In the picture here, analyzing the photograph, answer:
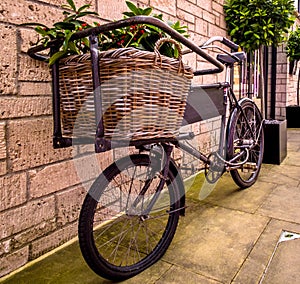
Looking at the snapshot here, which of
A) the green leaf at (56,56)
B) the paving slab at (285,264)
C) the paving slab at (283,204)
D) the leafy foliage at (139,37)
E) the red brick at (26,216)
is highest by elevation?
the leafy foliage at (139,37)

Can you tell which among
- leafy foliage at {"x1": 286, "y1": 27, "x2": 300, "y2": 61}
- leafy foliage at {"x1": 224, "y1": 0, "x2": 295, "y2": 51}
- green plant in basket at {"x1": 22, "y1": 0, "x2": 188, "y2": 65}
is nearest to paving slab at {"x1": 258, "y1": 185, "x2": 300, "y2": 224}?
green plant in basket at {"x1": 22, "y1": 0, "x2": 188, "y2": 65}

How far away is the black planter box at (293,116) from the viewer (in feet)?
20.5

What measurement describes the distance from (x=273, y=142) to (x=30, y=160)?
2.69 meters

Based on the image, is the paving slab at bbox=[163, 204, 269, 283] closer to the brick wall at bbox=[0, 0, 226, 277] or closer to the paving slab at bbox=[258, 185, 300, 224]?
the paving slab at bbox=[258, 185, 300, 224]

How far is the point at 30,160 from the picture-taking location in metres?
1.54

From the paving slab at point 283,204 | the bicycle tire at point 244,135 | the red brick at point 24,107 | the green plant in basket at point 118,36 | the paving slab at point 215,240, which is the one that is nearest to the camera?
the green plant in basket at point 118,36

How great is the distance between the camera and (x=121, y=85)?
3.67 ft

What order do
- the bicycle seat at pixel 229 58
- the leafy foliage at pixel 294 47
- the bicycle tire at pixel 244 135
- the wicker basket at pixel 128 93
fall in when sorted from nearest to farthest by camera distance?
the wicker basket at pixel 128 93 → the bicycle seat at pixel 229 58 → the bicycle tire at pixel 244 135 → the leafy foliage at pixel 294 47

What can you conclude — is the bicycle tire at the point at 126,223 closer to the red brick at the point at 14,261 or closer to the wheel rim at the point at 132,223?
the wheel rim at the point at 132,223

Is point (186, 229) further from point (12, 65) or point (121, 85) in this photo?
point (12, 65)

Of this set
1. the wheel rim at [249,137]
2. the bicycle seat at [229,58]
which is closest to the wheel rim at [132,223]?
the wheel rim at [249,137]

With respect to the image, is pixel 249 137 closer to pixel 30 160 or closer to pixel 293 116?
pixel 30 160

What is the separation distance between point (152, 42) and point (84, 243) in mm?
875

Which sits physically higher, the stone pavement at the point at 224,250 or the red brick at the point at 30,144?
the red brick at the point at 30,144
